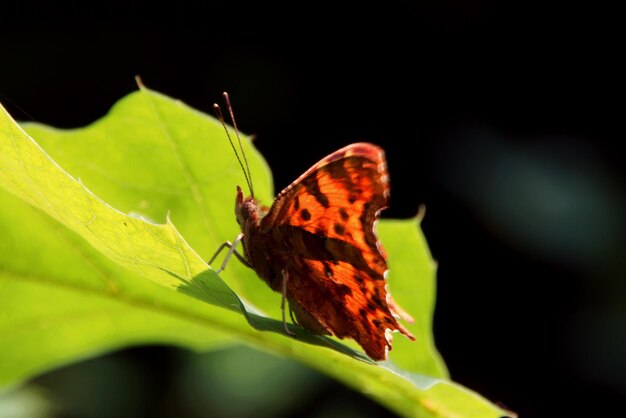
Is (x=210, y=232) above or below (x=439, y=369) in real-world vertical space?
above

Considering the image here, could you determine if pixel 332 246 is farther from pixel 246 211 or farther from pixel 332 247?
pixel 246 211

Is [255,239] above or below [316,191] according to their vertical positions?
below

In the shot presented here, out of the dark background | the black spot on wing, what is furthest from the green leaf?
the dark background

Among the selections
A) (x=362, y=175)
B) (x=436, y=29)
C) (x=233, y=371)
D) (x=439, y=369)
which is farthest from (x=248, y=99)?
(x=362, y=175)

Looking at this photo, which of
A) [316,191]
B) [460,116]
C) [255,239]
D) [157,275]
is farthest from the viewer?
[460,116]

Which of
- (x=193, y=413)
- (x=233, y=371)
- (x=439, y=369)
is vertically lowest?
(x=193, y=413)

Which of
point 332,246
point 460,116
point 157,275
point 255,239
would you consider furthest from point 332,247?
point 460,116

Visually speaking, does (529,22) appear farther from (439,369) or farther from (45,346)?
(45,346)

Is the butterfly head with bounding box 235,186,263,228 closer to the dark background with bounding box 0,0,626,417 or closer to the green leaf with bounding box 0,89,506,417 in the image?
the green leaf with bounding box 0,89,506,417
